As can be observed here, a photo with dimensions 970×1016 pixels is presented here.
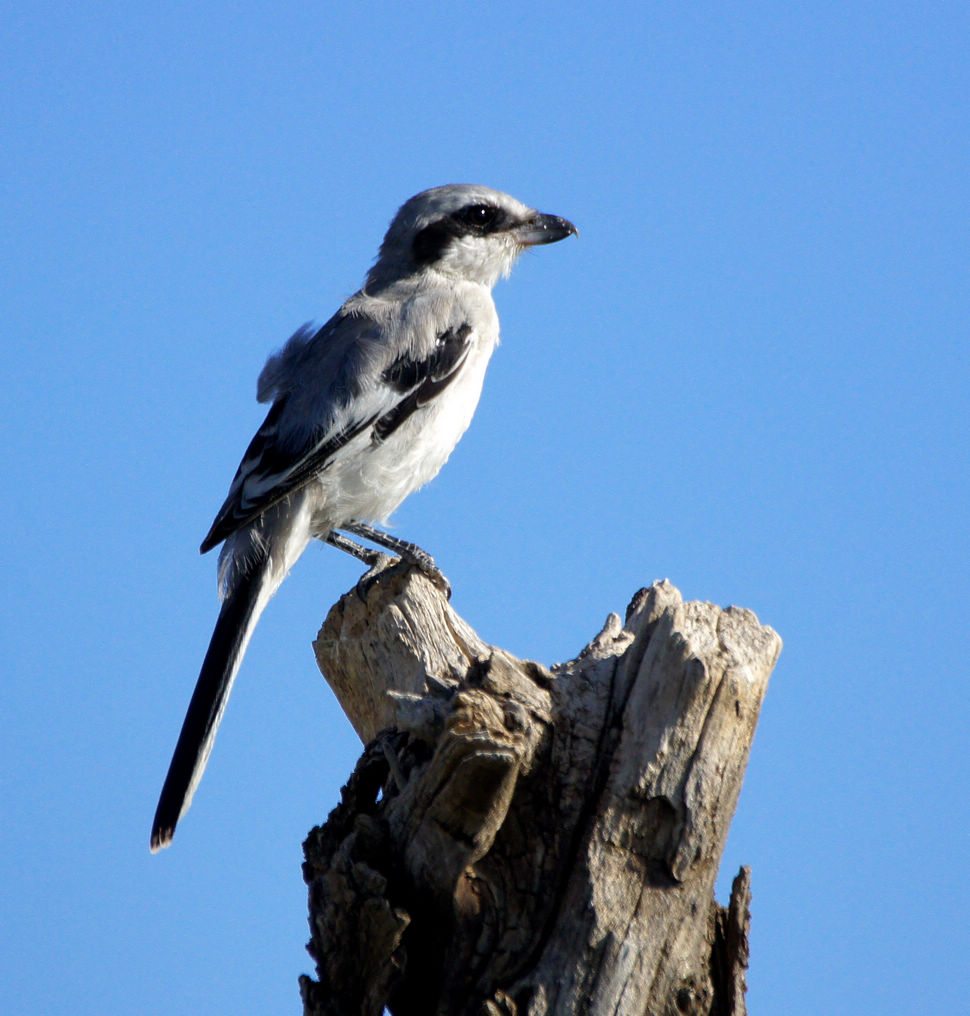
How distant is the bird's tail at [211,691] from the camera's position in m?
4.65

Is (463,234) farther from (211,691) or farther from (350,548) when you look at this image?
(211,691)

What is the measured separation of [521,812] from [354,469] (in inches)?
96.4

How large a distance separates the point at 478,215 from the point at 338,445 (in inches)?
77.3

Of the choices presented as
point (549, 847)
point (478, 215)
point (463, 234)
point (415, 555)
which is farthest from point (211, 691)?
point (478, 215)

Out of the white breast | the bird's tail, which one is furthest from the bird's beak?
the bird's tail

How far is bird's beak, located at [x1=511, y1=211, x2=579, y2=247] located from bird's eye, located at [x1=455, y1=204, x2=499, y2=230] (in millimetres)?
165

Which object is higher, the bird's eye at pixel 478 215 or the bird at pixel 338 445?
the bird's eye at pixel 478 215

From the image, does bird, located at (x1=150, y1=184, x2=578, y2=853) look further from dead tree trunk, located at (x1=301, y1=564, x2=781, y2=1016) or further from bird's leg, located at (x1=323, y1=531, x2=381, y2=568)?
dead tree trunk, located at (x1=301, y1=564, x2=781, y2=1016)

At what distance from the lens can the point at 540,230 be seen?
6.63 meters

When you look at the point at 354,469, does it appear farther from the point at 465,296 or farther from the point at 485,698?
the point at 485,698

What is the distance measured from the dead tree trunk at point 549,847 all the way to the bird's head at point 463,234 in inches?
136

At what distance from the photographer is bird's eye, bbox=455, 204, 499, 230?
6.45m

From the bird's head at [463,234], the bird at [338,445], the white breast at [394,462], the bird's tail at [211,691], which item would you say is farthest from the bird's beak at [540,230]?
the bird's tail at [211,691]

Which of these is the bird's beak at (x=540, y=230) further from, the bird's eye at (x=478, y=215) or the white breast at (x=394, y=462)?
the white breast at (x=394, y=462)
